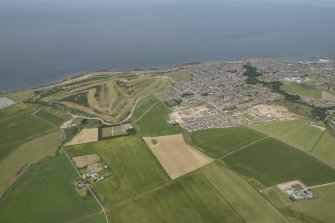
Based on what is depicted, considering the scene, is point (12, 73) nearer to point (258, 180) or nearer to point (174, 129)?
point (174, 129)

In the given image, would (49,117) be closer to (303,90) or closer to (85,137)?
(85,137)

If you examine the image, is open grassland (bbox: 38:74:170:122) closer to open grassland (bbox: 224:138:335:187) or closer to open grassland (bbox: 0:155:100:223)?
open grassland (bbox: 0:155:100:223)

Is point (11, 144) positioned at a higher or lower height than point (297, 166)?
lower

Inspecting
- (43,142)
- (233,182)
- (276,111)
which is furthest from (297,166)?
(43,142)

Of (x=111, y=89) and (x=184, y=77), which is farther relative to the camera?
(x=184, y=77)

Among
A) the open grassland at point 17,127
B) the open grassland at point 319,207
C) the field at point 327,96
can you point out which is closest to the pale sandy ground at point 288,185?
the open grassland at point 319,207

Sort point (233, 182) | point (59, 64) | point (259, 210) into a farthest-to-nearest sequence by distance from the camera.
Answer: point (59, 64)
point (233, 182)
point (259, 210)

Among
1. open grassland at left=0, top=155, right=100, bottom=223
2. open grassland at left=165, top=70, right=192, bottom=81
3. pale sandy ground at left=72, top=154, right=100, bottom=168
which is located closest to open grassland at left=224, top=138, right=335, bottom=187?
pale sandy ground at left=72, top=154, right=100, bottom=168
